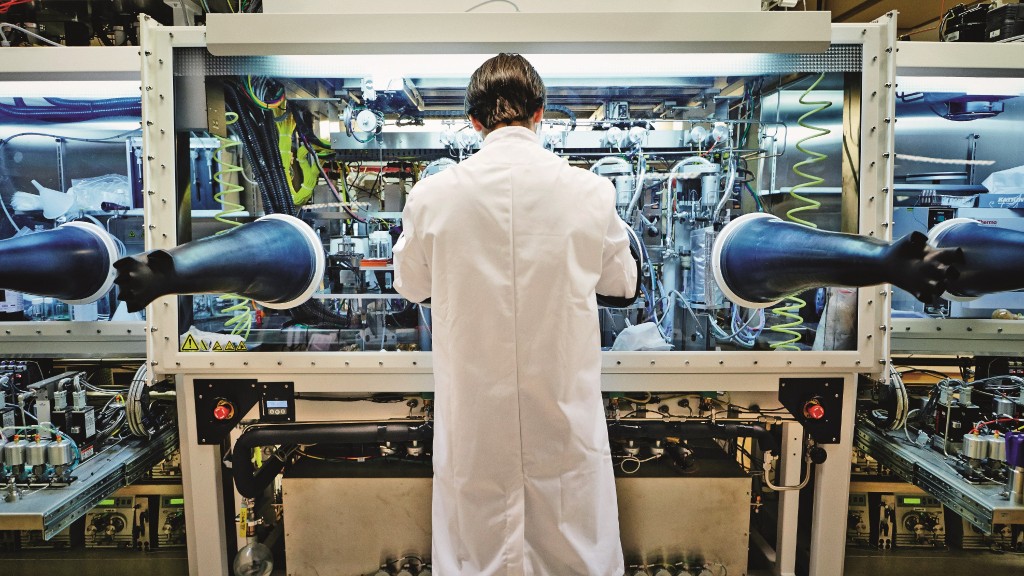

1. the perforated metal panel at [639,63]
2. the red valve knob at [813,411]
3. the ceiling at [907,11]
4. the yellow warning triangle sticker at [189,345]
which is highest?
the ceiling at [907,11]

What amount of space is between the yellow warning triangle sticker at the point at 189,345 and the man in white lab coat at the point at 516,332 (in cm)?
98

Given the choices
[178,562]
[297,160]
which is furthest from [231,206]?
[178,562]

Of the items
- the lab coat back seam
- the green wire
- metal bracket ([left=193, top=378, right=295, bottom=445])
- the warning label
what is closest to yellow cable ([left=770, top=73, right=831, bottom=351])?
the green wire

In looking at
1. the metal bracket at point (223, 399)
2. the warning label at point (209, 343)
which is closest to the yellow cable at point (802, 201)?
the metal bracket at point (223, 399)

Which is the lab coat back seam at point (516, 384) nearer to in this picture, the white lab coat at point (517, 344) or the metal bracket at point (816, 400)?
the white lab coat at point (517, 344)

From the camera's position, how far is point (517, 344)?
4.41ft

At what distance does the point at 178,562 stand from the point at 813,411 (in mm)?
2985

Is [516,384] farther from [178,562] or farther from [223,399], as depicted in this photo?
[178,562]

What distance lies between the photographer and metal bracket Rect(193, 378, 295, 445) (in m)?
1.85

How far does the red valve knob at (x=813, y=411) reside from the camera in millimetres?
1846

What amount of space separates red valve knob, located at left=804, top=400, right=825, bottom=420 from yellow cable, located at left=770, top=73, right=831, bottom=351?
0.21 metres

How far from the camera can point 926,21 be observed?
9.57 feet

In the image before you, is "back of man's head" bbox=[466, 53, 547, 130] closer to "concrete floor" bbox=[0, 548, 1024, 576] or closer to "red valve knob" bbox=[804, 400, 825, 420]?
"red valve knob" bbox=[804, 400, 825, 420]

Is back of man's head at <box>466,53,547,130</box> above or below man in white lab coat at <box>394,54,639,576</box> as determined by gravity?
above
